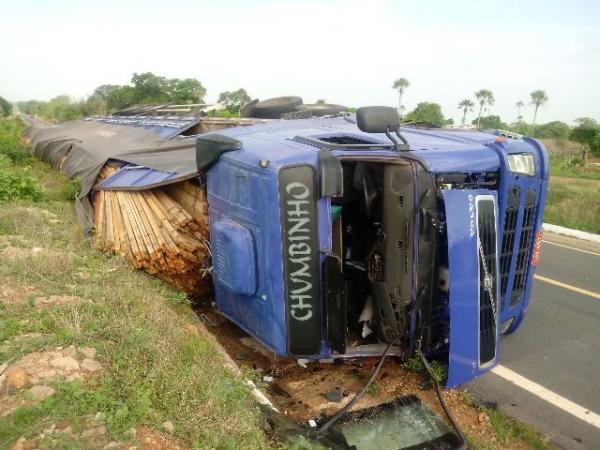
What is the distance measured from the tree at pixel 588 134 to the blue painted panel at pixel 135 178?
23881mm

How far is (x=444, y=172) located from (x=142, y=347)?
2.73 meters

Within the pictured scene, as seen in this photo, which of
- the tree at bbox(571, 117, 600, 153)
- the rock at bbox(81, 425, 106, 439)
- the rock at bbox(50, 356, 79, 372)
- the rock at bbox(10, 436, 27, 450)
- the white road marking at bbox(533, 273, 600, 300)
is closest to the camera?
the rock at bbox(10, 436, 27, 450)

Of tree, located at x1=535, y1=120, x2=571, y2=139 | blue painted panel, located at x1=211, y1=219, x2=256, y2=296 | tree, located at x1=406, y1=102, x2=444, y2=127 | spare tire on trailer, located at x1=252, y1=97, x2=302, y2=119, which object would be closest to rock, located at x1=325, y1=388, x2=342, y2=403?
blue painted panel, located at x1=211, y1=219, x2=256, y2=296

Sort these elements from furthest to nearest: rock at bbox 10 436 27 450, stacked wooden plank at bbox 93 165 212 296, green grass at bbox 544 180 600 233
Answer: green grass at bbox 544 180 600 233 → stacked wooden plank at bbox 93 165 212 296 → rock at bbox 10 436 27 450

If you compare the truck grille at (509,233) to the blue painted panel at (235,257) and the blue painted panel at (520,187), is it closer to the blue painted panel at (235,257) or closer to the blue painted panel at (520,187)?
the blue painted panel at (520,187)

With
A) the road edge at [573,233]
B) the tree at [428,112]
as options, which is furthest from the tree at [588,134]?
the road edge at [573,233]

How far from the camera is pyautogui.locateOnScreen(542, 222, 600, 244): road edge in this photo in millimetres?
10141

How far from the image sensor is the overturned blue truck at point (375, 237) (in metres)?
4.06

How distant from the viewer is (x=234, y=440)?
126 inches

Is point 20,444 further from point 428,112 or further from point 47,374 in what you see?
point 428,112

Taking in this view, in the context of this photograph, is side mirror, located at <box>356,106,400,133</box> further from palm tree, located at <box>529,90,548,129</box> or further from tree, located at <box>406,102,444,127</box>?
palm tree, located at <box>529,90,548,129</box>

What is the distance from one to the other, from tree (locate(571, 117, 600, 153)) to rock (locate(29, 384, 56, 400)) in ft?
87.1

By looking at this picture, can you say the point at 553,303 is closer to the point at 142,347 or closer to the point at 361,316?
the point at 361,316

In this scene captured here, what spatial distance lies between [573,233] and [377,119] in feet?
26.3
